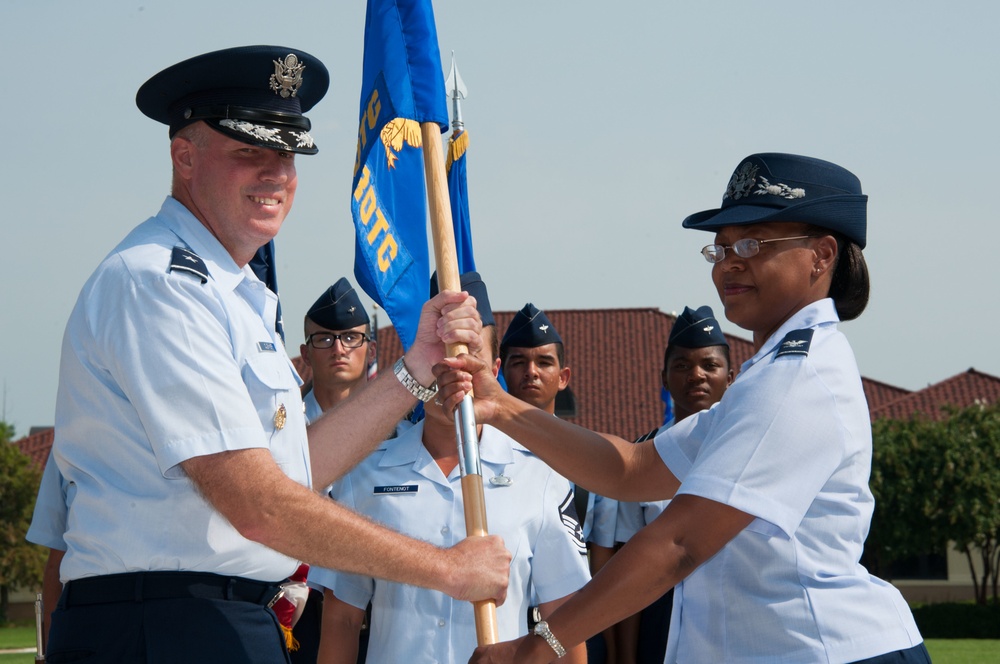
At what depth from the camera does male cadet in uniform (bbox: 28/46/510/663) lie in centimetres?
321

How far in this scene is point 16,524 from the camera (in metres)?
39.0

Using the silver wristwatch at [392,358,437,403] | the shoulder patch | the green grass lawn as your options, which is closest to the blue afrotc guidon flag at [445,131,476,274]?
the silver wristwatch at [392,358,437,403]

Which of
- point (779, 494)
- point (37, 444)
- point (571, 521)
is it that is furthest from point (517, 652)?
point (37, 444)

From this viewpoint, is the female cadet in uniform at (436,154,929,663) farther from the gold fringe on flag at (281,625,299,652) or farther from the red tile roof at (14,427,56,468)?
the red tile roof at (14,427,56,468)

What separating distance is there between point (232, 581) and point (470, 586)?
750 millimetres

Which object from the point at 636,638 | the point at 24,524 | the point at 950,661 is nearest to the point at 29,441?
the point at 24,524

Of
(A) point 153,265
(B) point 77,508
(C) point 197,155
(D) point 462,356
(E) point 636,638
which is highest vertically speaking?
(C) point 197,155

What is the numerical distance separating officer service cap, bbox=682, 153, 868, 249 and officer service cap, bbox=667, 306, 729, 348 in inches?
126

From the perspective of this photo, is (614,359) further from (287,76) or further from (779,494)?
(779,494)

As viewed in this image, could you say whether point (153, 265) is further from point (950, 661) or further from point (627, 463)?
point (950, 661)

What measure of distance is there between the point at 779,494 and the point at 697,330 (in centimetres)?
397

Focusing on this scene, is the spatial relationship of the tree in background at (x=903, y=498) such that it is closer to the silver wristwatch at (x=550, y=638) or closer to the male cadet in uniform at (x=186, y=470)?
the silver wristwatch at (x=550, y=638)

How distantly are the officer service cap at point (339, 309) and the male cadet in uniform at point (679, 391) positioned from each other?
1981 mm

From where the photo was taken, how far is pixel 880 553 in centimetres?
3766
